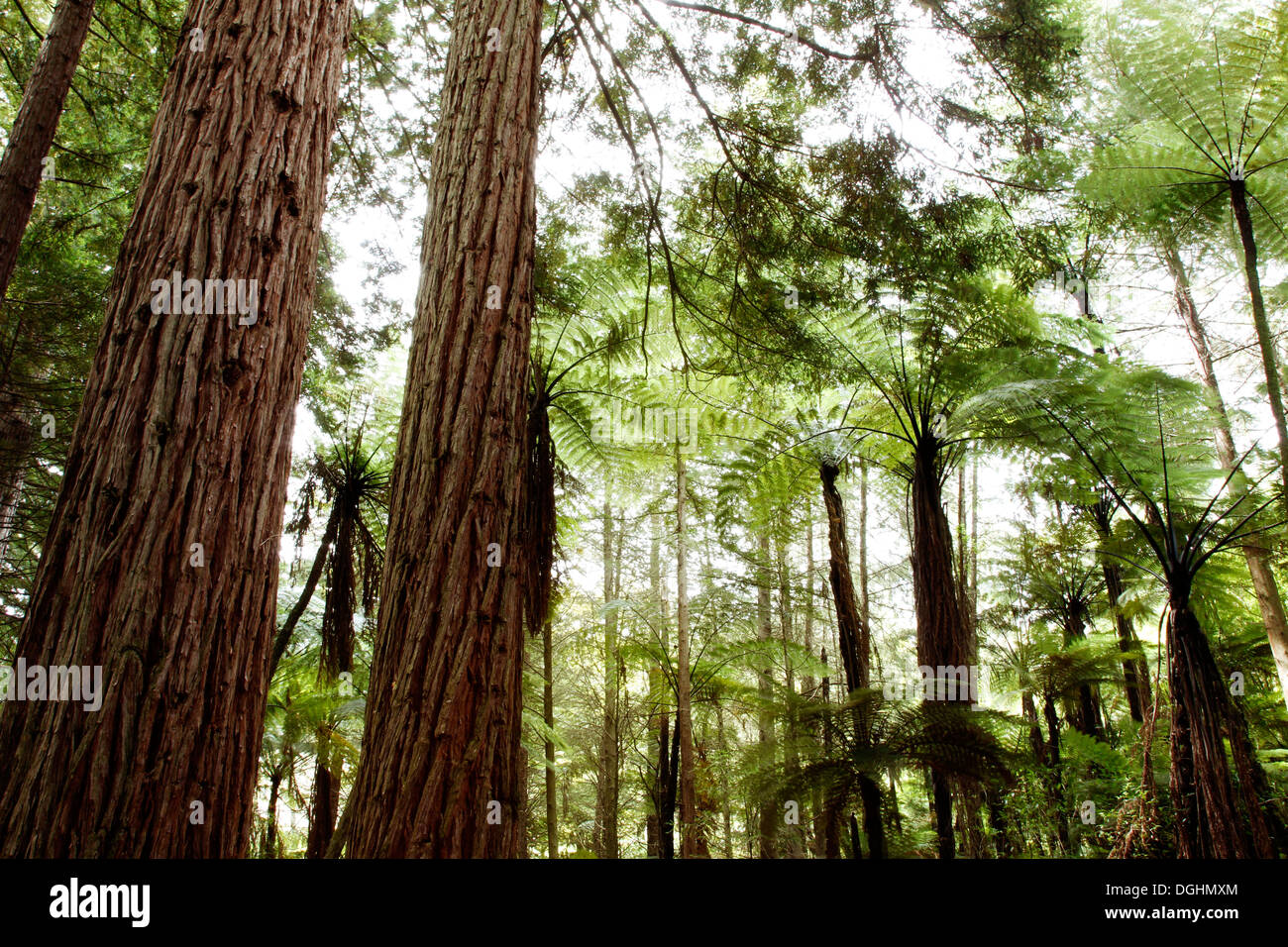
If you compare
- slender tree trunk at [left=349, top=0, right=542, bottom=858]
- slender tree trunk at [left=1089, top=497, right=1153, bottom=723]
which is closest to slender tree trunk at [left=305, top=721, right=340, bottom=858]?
slender tree trunk at [left=349, top=0, right=542, bottom=858]

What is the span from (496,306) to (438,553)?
0.77m

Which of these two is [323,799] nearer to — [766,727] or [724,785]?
A: [766,727]

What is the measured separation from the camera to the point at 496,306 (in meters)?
1.82

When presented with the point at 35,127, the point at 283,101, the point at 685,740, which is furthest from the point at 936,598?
the point at 35,127

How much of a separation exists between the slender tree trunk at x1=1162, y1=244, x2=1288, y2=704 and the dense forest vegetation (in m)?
0.05

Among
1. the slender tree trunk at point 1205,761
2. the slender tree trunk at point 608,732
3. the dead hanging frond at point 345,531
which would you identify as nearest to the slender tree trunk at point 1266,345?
the slender tree trunk at point 1205,761

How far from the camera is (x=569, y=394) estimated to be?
4203 millimetres

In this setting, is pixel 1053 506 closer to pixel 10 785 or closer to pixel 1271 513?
pixel 1271 513

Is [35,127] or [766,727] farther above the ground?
[35,127]

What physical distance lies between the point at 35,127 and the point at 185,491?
324 cm

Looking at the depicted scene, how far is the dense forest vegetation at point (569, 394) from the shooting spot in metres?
1.42

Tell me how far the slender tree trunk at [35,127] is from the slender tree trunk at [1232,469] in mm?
6394
